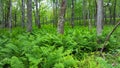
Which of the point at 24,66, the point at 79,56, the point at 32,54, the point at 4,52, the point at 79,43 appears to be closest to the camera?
the point at 24,66

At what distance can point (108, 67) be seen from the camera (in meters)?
4.50

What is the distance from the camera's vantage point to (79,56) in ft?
29.3

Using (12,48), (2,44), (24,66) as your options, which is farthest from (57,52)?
(2,44)

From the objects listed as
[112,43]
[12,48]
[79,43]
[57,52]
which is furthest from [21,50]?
[112,43]

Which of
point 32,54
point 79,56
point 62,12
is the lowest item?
point 79,56

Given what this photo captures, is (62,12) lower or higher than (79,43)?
higher

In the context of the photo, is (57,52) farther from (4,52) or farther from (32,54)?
(4,52)

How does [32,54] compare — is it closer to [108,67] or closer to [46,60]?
[46,60]

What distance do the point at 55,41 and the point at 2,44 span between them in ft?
7.34

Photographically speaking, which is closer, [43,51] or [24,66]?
[24,66]

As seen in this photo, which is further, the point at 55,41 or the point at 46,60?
the point at 55,41

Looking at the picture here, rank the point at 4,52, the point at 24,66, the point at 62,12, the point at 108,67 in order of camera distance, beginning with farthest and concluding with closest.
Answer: the point at 62,12
the point at 4,52
the point at 24,66
the point at 108,67

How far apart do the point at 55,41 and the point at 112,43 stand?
2873mm

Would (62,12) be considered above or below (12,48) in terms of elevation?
above
